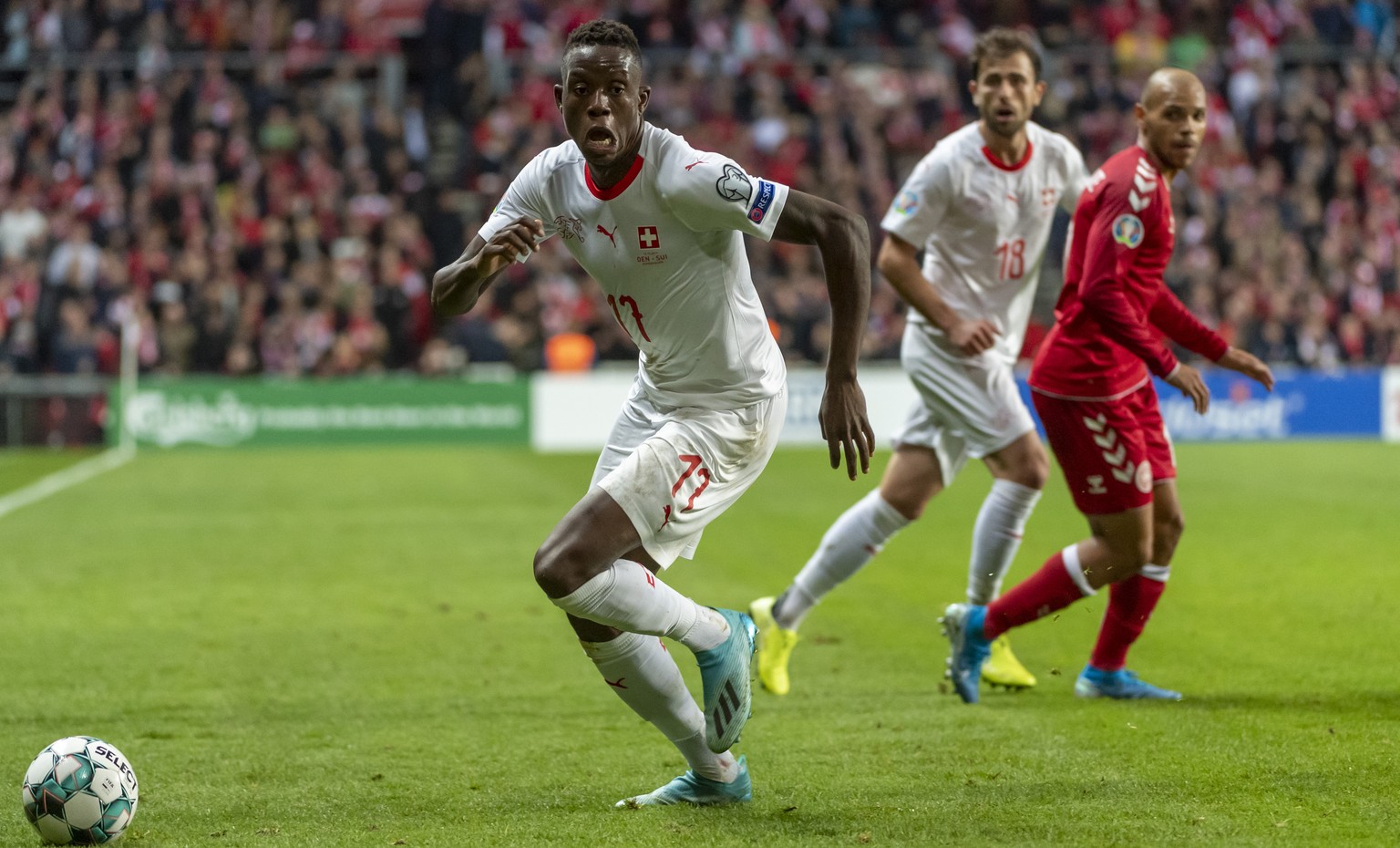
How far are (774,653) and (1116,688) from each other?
4.13 ft

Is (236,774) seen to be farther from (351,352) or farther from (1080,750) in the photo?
(351,352)

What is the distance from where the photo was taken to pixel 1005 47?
20.0 ft

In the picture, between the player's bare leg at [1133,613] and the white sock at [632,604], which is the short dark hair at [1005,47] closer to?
the player's bare leg at [1133,613]

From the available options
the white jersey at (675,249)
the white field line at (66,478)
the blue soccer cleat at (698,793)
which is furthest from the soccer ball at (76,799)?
the white field line at (66,478)

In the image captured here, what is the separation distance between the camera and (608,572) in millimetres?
4207

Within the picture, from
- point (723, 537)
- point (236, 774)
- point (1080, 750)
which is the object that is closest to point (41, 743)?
point (236, 774)

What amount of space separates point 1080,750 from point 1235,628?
2.67 metres

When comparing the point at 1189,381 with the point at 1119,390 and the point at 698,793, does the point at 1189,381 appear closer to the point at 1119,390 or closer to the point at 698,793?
the point at 1119,390

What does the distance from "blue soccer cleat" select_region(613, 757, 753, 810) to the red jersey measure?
2013 mm

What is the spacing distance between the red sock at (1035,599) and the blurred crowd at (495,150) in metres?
12.8

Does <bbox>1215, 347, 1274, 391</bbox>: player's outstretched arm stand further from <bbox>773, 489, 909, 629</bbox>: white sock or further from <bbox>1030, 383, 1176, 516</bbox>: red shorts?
<bbox>773, 489, 909, 629</bbox>: white sock

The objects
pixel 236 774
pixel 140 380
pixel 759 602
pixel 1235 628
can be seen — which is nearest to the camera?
pixel 236 774

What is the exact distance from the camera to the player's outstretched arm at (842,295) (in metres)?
4.17

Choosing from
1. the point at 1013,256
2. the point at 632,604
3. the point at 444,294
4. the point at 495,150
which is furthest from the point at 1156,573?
the point at 495,150
